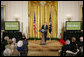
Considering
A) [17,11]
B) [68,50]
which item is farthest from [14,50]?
[17,11]

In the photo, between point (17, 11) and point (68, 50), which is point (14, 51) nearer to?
point (68, 50)

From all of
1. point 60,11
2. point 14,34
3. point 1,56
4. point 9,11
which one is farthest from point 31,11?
point 1,56

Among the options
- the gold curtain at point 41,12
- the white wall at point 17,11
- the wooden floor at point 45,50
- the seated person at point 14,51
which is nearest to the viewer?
the seated person at point 14,51

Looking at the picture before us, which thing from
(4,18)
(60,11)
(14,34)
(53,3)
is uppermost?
(53,3)

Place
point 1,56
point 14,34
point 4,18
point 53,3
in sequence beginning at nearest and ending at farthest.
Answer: point 1,56 → point 14,34 → point 4,18 → point 53,3

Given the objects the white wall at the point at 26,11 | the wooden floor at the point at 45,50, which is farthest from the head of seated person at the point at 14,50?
the white wall at the point at 26,11

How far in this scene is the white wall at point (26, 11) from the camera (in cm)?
444

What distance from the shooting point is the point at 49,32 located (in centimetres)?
483

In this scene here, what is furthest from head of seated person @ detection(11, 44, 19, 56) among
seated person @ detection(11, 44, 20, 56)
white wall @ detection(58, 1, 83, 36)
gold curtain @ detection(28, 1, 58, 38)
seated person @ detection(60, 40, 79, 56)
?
A: white wall @ detection(58, 1, 83, 36)

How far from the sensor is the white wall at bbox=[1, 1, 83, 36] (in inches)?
175

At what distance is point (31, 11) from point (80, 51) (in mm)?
3651

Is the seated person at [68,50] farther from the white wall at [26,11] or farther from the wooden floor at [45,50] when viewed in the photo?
the white wall at [26,11]

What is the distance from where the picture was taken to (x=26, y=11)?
4.69m

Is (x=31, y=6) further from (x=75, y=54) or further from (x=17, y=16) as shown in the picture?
(x=75, y=54)
